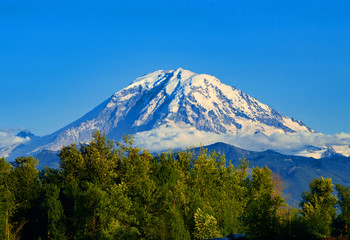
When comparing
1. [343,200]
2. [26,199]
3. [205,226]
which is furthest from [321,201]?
[26,199]

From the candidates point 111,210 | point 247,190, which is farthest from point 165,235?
point 247,190

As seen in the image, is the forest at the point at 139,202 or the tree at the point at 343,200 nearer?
the forest at the point at 139,202

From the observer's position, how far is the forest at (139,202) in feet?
326


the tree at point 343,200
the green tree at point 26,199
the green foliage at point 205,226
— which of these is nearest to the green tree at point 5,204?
the green tree at point 26,199

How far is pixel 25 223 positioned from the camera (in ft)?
403

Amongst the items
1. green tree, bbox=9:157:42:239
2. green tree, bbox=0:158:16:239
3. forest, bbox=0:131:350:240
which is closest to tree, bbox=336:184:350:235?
forest, bbox=0:131:350:240

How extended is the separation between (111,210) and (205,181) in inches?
1561

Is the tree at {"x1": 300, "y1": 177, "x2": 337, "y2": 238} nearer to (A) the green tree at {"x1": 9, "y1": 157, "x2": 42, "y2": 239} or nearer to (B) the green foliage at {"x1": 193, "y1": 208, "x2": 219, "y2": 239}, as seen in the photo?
(B) the green foliage at {"x1": 193, "y1": 208, "x2": 219, "y2": 239}

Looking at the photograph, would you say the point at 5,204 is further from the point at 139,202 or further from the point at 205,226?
the point at 205,226

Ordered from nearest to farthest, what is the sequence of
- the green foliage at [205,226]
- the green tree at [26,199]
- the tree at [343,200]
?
the green foliage at [205,226] → the green tree at [26,199] → the tree at [343,200]

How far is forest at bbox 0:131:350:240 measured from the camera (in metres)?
99.4

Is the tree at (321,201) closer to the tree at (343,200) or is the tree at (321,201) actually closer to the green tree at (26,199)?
the tree at (343,200)

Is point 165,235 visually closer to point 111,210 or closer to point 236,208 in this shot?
point 111,210

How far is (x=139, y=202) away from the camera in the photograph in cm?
11400
